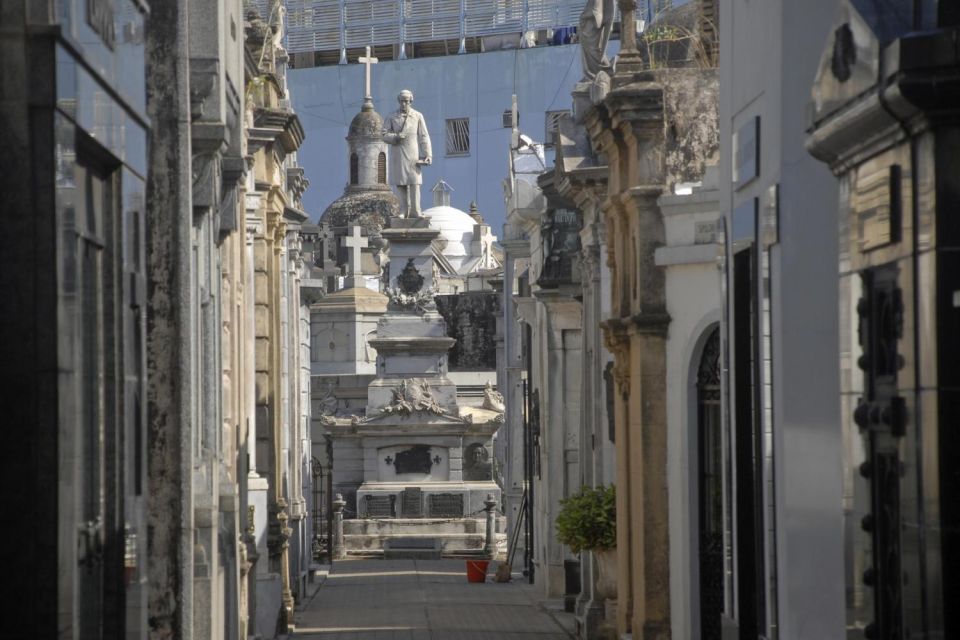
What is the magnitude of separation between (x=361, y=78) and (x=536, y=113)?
7.48 metres

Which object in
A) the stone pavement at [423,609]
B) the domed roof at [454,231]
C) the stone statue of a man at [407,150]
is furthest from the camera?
the domed roof at [454,231]

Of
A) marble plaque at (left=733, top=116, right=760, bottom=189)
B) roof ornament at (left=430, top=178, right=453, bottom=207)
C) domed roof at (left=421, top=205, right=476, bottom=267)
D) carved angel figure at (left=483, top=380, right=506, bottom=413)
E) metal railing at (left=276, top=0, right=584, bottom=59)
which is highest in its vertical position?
metal railing at (left=276, top=0, right=584, bottom=59)

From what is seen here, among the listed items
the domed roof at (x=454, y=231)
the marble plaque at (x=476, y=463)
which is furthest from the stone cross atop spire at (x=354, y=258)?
the marble plaque at (x=476, y=463)

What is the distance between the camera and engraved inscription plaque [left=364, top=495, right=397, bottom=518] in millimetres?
35344

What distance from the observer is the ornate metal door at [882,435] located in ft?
18.6

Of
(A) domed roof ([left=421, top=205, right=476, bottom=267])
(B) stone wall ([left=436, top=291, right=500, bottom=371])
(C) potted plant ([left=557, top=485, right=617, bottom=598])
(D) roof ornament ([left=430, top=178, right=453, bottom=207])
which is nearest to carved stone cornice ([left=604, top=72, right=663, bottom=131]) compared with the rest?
(C) potted plant ([left=557, top=485, right=617, bottom=598])

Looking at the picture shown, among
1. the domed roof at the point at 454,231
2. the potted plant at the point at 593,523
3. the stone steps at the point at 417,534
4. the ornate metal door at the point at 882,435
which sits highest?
the domed roof at the point at 454,231

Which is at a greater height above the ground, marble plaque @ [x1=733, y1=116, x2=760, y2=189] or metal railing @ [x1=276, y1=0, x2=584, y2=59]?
metal railing @ [x1=276, y1=0, x2=584, y2=59]

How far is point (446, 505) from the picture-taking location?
35.7 meters

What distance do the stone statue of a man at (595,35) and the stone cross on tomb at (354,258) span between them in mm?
36166

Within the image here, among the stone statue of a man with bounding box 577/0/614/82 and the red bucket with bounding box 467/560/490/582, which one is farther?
the red bucket with bounding box 467/560/490/582

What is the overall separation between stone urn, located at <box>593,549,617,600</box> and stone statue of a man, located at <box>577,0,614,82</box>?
4.70m

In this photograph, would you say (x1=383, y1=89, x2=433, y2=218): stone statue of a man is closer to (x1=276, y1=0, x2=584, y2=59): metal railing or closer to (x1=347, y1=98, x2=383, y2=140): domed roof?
(x1=347, y1=98, x2=383, y2=140): domed roof

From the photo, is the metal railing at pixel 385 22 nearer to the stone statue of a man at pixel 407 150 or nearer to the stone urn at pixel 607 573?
the stone statue of a man at pixel 407 150
